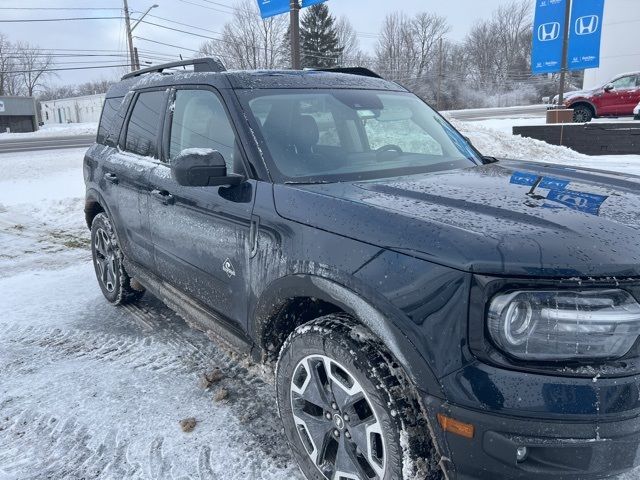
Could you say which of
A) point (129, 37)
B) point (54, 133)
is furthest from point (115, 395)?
point (129, 37)

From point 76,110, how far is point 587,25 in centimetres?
5455

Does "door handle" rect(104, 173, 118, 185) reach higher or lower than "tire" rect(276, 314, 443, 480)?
higher

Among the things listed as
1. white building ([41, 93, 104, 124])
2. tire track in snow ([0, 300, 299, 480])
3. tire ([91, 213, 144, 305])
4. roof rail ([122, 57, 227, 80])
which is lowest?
tire track in snow ([0, 300, 299, 480])

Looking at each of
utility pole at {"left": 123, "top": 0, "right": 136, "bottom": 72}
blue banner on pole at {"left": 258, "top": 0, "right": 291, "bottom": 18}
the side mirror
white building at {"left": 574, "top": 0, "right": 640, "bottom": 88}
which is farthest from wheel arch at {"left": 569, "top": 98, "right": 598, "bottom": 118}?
utility pole at {"left": 123, "top": 0, "right": 136, "bottom": 72}

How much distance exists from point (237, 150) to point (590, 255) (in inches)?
68.9

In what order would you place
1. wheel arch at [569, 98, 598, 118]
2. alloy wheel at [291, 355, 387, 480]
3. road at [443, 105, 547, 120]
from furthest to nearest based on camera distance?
road at [443, 105, 547, 120]
wheel arch at [569, 98, 598, 118]
alloy wheel at [291, 355, 387, 480]

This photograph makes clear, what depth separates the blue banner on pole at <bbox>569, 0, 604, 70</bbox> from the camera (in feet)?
54.8

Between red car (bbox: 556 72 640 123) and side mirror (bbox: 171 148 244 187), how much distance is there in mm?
22009

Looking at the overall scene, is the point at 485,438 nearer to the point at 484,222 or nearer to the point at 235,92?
the point at 484,222

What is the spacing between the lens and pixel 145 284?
387 cm

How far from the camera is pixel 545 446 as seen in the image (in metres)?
1.60

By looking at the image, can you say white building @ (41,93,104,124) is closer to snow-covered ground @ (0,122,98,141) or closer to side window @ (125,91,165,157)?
snow-covered ground @ (0,122,98,141)

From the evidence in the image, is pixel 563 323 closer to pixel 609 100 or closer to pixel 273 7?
pixel 273 7

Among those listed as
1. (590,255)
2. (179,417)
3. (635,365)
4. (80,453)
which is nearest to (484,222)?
(590,255)
